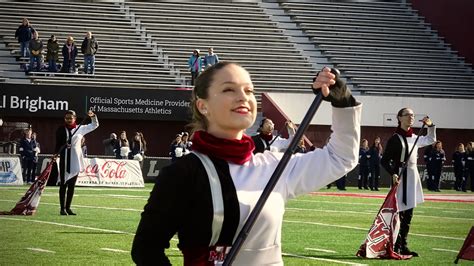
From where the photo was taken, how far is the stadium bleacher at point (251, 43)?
43250 mm

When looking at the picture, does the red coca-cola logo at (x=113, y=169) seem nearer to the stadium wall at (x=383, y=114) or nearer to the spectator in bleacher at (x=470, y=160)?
the stadium wall at (x=383, y=114)

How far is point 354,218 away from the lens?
72.5 ft

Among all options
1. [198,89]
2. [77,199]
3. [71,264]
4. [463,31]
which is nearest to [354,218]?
[77,199]

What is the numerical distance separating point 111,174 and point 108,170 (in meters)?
0.19

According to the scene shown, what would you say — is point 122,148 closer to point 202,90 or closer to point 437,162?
point 437,162

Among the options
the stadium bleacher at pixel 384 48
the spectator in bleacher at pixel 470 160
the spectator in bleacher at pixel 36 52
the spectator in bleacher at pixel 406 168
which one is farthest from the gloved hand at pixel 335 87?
the stadium bleacher at pixel 384 48

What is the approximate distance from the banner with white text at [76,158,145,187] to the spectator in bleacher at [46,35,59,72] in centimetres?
720

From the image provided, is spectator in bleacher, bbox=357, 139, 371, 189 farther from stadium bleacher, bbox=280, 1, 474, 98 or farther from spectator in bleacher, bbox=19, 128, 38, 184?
spectator in bleacher, bbox=19, 128, 38, 184

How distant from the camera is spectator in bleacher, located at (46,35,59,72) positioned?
40.2 metres

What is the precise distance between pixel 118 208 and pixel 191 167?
61.1 feet

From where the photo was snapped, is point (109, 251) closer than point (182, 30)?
Yes

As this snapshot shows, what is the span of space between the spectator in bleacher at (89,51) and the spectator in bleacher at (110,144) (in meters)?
3.35

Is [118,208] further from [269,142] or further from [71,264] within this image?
[71,264]

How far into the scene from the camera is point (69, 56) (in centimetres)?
4053
